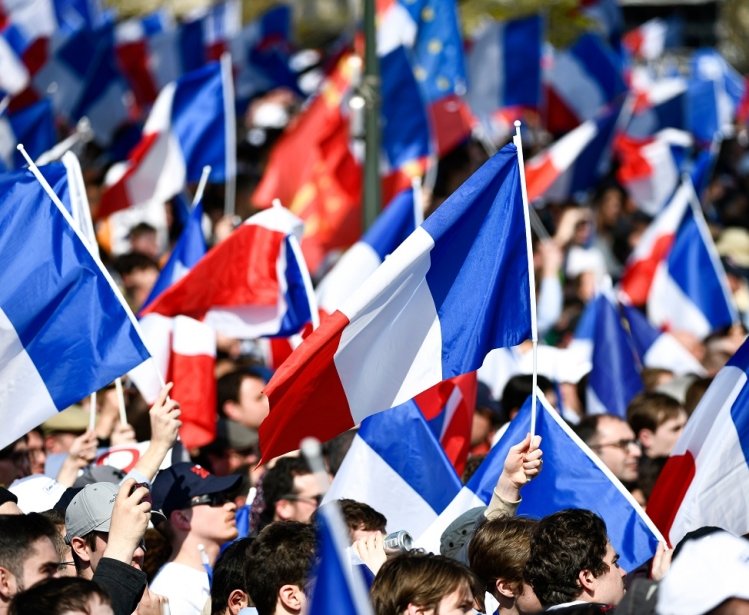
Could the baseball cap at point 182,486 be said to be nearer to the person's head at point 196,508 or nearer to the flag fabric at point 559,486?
the person's head at point 196,508

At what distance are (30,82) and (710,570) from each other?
1198 centimetres

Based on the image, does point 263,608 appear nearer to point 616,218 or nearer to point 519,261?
point 519,261

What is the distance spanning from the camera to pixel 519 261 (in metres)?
6.02

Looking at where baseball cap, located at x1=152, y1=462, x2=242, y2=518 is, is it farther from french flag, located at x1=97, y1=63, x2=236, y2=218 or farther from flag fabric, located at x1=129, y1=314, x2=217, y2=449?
french flag, located at x1=97, y1=63, x2=236, y2=218

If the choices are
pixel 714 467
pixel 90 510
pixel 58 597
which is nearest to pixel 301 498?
pixel 90 510

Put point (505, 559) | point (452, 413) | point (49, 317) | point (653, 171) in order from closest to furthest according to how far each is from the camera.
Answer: point (505, 559) → point (49, 317) → point (452, 413) → point (653, 171)

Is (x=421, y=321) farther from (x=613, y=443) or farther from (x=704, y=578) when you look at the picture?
(x=704, y=578)

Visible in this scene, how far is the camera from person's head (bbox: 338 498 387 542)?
5352mm

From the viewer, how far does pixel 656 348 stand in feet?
33.7

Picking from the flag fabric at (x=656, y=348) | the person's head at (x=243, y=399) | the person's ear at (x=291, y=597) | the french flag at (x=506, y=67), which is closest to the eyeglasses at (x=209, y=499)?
the person's ear at (x=291, y=597)

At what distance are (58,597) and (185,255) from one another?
443cm

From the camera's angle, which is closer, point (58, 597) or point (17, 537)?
point (58, 597)

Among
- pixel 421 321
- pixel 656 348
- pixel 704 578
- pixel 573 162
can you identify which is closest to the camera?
pixel 704 578

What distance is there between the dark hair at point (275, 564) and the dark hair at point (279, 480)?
1434mm
